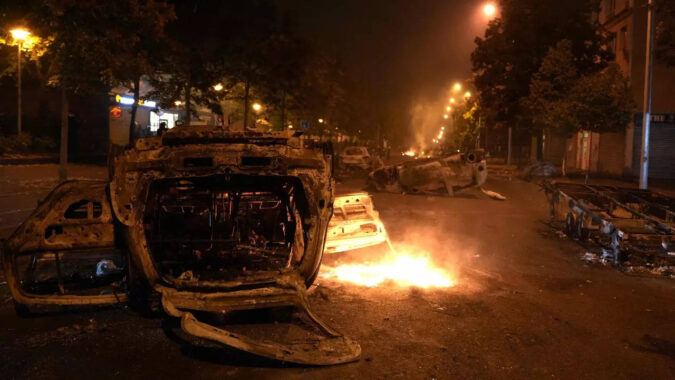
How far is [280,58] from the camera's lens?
2656 centimetres

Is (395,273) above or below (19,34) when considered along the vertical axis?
below

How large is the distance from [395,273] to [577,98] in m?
22.2

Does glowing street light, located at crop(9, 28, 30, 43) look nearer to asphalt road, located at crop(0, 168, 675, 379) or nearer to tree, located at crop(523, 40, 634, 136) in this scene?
asphalt road, located at crop(0, 168, 675, 379)

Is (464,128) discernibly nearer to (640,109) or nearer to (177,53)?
(640,109)

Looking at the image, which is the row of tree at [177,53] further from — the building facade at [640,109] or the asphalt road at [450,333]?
the building facade at [640,109]

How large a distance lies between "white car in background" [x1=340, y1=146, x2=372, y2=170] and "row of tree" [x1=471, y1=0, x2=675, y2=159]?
966 cm

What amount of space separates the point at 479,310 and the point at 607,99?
23.4m

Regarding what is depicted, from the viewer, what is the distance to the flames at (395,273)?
7676 millimetres

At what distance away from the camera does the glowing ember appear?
25.2 ft

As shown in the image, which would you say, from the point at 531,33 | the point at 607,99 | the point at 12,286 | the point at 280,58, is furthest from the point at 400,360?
the point at 531,33

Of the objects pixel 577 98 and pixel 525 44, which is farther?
pixel 525 44

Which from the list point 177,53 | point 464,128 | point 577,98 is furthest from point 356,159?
point 464,128

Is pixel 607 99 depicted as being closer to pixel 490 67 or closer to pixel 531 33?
pixel 531 33

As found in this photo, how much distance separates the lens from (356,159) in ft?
102
